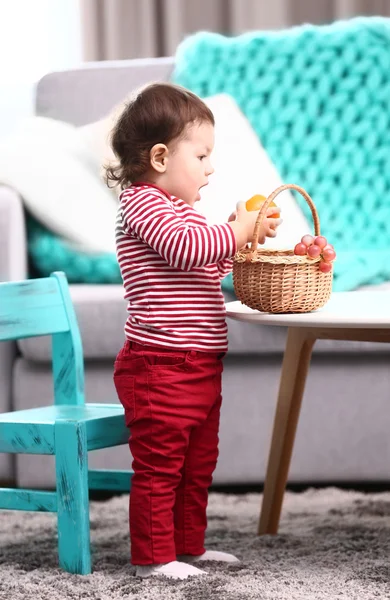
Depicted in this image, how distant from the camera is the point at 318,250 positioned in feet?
4.13

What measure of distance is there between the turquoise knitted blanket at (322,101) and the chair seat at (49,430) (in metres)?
0.99

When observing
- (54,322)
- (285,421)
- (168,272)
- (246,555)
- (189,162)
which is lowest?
(246,555)

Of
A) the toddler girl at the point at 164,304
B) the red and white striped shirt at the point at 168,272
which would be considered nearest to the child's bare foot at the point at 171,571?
the toddler girl at the point at 164,304

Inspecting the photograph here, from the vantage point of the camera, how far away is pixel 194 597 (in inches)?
48.7

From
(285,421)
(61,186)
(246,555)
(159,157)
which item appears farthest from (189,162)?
(61,186)

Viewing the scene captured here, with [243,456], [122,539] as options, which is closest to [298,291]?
[122,539]

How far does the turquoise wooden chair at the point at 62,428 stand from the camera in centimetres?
135

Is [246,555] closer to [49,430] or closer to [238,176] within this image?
[49,430]

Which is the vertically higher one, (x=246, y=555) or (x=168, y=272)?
(x=168, y=272)

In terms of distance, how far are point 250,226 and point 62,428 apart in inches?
14.6

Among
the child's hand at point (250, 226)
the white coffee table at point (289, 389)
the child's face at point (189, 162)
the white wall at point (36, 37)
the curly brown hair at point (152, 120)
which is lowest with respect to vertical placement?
the white coffee table at point (289, 389)

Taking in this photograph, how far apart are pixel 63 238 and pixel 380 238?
71 centimetres

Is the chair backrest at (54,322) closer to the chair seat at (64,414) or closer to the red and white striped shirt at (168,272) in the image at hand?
the chair seat at (64,414)

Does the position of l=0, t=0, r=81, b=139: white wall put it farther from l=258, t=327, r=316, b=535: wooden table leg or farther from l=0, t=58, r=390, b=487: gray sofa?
l=258, t=327, r=316, b=535: wooden table leg
